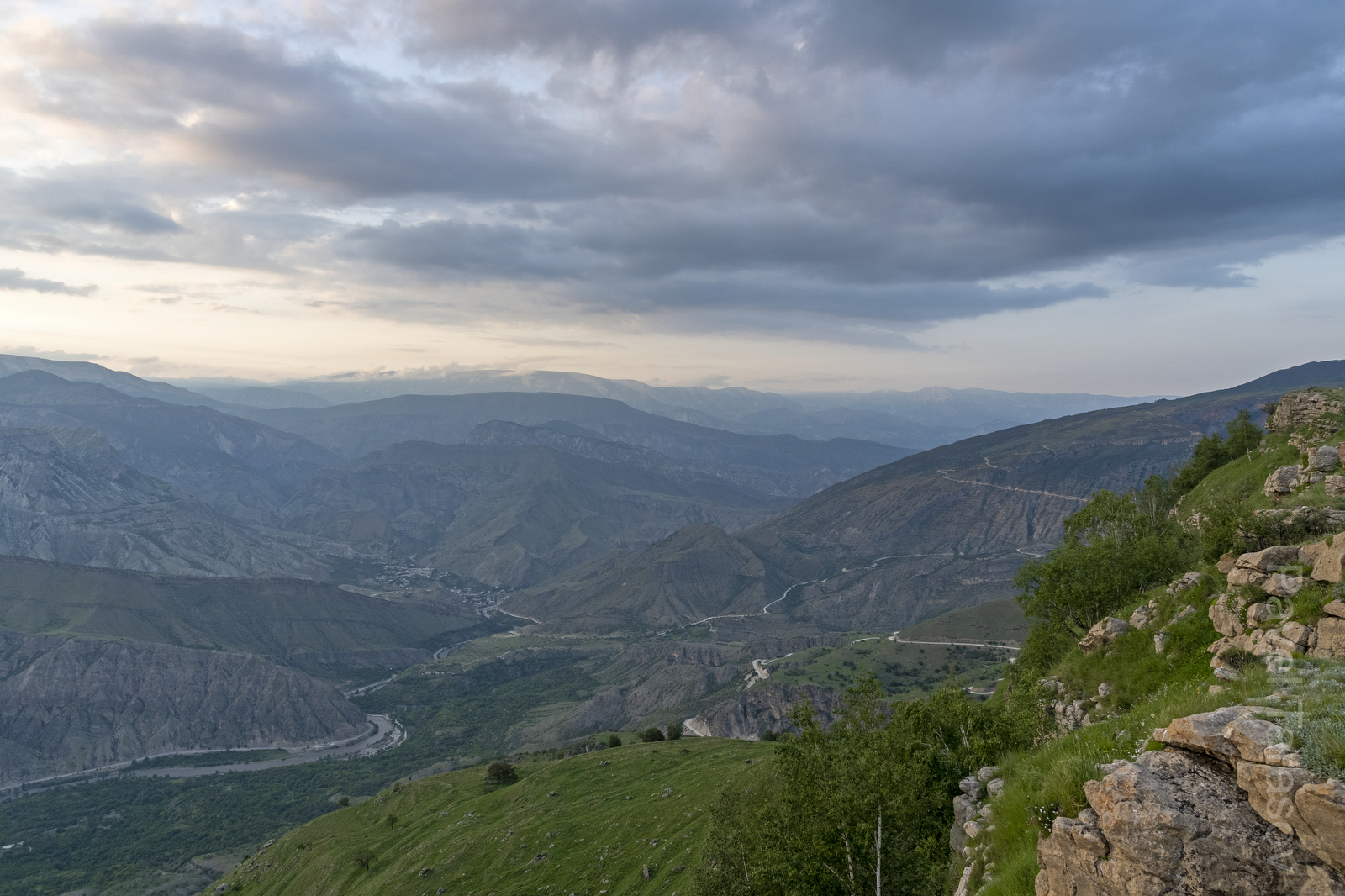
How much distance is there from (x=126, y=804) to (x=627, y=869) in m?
188

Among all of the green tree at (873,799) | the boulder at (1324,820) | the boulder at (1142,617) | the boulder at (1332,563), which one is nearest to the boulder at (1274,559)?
the boulder at (1332,563)

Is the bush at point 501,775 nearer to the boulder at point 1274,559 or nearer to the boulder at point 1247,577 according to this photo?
the boulder at point 1247,577

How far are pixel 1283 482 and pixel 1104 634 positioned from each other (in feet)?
53.7

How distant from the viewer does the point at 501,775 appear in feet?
306

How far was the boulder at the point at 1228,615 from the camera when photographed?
22109 millimetres

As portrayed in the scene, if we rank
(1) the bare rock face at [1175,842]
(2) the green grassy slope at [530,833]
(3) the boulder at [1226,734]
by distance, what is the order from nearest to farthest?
→ (1) the bare rock face at [1175,842] < (3) the boulder at [1226,734] < (2) the green grassy slope at [530,833]

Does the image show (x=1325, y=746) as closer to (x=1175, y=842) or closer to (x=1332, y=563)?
(x=1175, y=842)

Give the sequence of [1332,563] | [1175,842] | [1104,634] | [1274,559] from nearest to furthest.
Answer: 1. [1175,842]
2. [1332,563]
3. [1274,559]
4. [1104,634]

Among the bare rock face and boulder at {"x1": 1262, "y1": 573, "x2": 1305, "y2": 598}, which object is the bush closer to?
boulder at {"x1": 1262, "y1": 573, "x2": 1305, "y2": 598}

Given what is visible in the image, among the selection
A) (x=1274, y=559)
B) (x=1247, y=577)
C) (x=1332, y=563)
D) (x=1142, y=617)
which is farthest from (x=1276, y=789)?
(x=1142, y=617)

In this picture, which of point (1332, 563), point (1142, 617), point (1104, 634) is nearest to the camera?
point (1332, 563)

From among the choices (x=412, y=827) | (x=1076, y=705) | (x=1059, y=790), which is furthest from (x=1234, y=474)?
(x=412, y=827)

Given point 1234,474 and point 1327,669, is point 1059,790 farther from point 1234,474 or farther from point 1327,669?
point 1234,474

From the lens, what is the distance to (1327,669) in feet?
47.7
